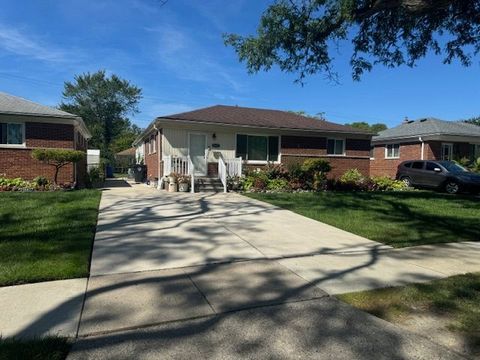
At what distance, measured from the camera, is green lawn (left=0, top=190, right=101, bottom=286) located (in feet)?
14.9

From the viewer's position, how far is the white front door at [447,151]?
24.9 meters

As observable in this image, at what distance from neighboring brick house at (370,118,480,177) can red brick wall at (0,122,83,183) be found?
2103 centimetres

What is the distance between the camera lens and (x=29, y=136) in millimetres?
14891

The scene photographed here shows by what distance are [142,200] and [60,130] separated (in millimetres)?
6174

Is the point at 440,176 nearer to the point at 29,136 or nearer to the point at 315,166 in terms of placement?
the point at 315,166

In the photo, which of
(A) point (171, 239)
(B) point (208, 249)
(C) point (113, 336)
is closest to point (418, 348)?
(C) point (113, 336)

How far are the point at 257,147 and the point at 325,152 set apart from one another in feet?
13.2

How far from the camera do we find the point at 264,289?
4.25 m

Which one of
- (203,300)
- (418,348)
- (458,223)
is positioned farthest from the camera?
(458,223)

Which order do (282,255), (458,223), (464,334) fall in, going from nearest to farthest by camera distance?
(464,334) < (282,255) < (458,223)

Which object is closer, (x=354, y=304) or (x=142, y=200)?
(x=354, y=304)

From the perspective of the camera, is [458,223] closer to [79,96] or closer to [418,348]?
A: [418,348]

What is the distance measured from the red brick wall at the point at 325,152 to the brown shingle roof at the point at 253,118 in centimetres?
71

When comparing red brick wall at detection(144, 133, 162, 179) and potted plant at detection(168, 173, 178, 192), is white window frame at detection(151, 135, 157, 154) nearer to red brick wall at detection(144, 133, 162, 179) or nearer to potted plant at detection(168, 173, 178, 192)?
red brick wall at detection(144, 133, 162, 179)
